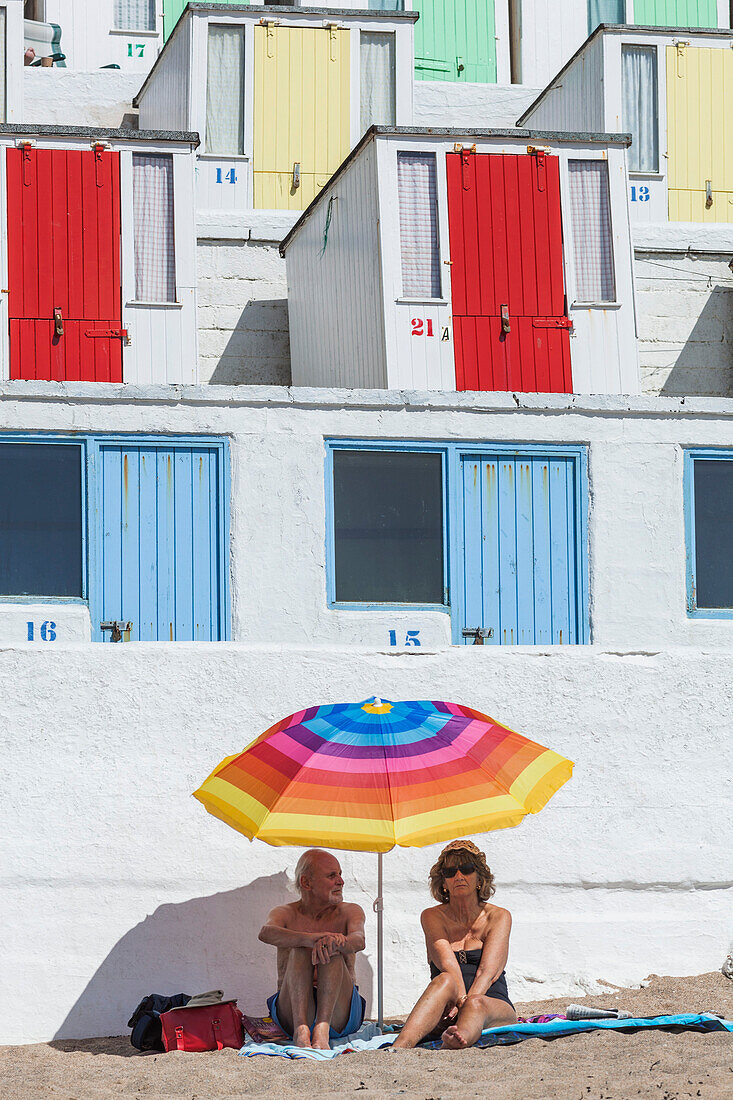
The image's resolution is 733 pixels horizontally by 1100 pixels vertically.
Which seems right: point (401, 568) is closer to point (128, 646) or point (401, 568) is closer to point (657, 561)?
point (657, 561)

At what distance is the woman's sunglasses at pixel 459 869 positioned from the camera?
23.5 ft

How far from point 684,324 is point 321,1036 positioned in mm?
10198

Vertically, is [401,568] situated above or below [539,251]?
below

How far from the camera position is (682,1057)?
619cm

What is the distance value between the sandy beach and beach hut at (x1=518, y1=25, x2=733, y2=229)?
11.2 meters

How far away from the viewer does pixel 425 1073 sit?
6.16 metres

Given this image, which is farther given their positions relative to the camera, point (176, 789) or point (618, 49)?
point (618, 49)

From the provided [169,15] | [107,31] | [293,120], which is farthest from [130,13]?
[293,120]

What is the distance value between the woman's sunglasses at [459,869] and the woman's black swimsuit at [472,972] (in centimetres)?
36

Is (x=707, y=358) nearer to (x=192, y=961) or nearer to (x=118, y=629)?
(x=118, y=629)

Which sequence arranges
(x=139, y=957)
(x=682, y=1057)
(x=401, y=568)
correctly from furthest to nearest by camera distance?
(x=401, y=568), (x=139, y=957), (x=682, y=1057)

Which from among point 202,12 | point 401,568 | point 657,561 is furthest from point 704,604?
point 202,12

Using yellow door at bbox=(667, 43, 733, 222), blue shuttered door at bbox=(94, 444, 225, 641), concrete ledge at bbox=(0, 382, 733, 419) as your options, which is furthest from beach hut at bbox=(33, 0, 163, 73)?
blue shuttered door at bbox=(94, 444, 225, 641)

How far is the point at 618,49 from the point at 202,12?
4.59 m
